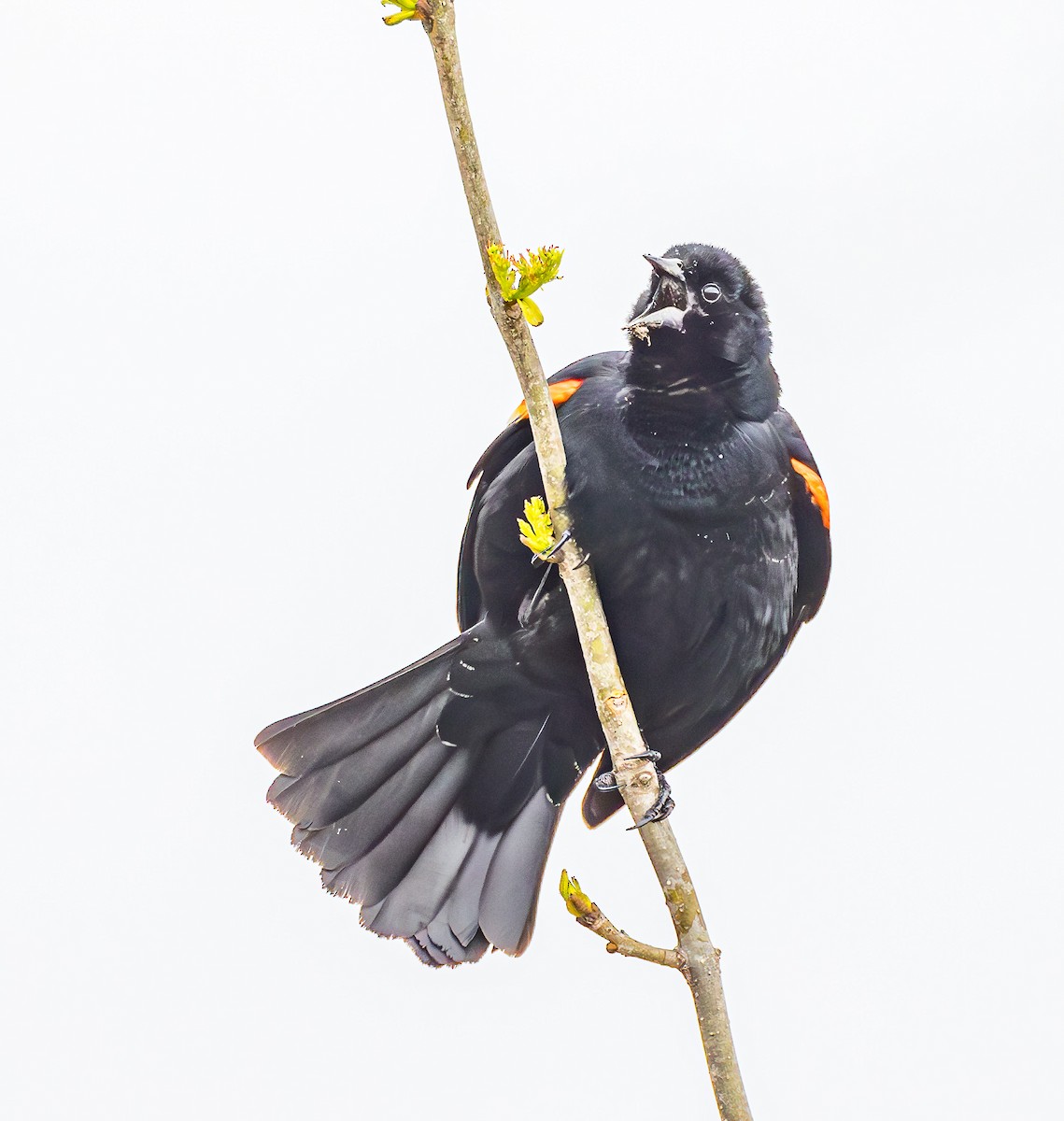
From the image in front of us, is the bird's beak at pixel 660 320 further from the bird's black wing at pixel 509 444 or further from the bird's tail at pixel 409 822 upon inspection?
the bird's tail at pixel 409 822

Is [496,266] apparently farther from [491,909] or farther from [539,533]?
[491,909]

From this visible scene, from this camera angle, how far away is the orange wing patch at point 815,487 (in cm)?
311

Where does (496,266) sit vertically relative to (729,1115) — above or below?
above

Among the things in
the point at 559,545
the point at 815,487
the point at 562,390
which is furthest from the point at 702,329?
the point at 559,545

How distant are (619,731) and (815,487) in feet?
3.20

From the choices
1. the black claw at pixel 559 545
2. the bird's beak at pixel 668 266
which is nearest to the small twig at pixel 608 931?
the black claw at pixel 559 545

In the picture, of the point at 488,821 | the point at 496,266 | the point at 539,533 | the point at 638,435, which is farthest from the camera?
the point at 488,821

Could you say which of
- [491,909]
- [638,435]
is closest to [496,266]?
[638,435]

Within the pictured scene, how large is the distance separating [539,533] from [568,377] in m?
0.75

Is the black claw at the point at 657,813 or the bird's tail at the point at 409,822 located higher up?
the bird's tail at the point at 409,822

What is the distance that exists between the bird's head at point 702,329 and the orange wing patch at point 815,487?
6.5 inches

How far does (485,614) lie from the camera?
125 inches

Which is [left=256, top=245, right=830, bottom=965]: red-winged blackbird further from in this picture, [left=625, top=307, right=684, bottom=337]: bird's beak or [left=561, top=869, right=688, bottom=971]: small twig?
[left=561, top=869, right=688, bottom=971]: small twig

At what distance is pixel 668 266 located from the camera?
2934 mm
